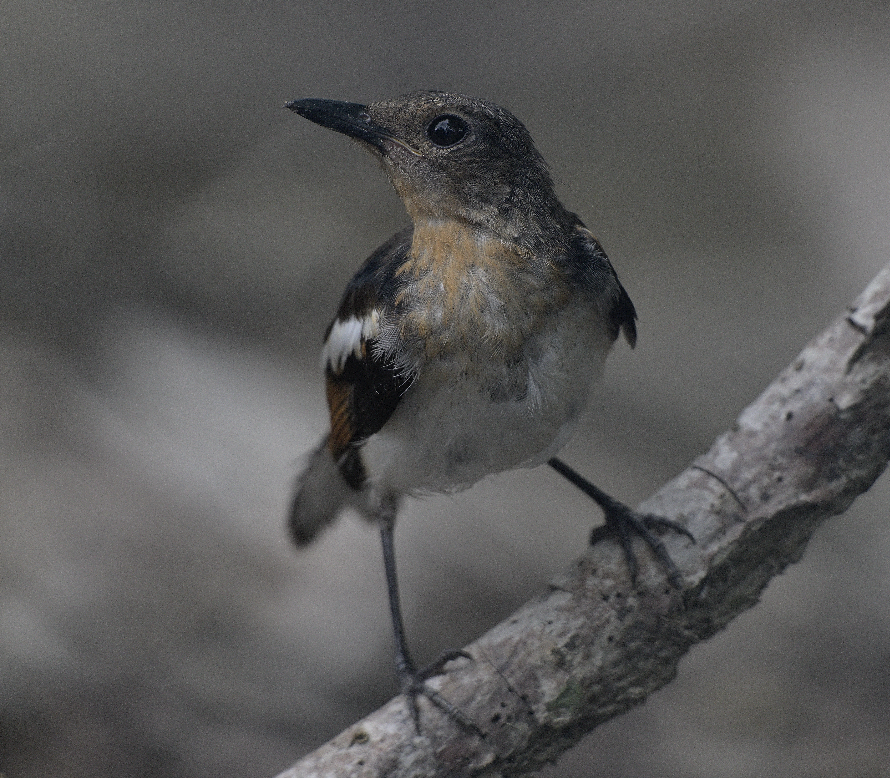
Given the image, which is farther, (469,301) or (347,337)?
(347,337)

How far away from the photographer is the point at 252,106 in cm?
515

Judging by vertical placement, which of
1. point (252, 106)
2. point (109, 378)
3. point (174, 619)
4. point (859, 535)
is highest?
point (252, 106)

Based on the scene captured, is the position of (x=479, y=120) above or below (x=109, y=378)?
below

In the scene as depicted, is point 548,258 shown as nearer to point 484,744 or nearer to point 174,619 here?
point 484,744

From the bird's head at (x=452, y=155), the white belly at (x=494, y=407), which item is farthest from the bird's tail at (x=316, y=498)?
the bird's head at (x=452, y=155)

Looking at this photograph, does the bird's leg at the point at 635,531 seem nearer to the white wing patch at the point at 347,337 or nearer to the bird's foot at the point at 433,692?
the bird's foot at the point at 433,692

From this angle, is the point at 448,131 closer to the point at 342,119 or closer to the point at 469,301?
the point at 342,119

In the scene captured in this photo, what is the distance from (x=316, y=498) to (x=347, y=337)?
2.98 ft

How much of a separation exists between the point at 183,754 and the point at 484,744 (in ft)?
5.42

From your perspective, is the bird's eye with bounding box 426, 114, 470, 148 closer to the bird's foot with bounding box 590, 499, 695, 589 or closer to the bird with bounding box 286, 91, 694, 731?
the bird with bounding box 286, 91, 694, 731

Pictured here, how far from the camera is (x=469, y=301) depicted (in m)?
2.50

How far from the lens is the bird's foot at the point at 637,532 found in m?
2.78

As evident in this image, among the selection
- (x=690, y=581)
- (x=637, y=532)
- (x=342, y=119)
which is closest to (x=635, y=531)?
(x=637, y=532)

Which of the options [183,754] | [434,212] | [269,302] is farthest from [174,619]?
[434,212]
